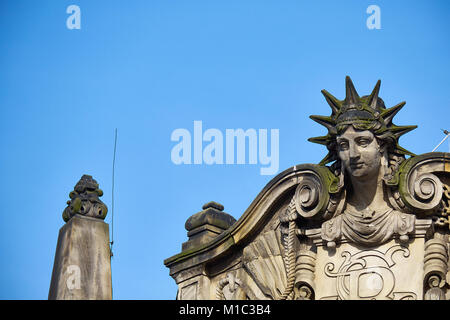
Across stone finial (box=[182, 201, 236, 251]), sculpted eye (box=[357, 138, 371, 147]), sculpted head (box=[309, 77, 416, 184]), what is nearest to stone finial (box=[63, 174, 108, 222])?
stone finial (box=[182, 201, 236, 251])

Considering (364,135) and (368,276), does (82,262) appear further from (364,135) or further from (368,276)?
(364,135)

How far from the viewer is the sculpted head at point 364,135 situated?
65.8 feet

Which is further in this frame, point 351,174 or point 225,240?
point 225,240

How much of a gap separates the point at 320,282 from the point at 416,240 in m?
1.62

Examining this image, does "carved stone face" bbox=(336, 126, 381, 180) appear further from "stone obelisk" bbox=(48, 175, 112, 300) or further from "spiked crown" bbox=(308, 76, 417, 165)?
"stone obelisk" bbox=(48, 175, 112, 300)

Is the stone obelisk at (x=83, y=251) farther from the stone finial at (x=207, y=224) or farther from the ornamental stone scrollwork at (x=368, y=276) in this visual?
the ornamental stone scrollwork at (x=368, y=276)

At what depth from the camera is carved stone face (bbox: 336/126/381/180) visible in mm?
20047

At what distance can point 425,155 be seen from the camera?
785 inches

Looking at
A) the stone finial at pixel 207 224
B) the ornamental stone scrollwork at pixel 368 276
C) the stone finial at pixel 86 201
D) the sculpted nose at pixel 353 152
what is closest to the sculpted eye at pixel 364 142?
the sculpted nose at pixel 353 152

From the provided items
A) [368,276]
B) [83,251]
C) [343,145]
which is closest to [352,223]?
[368,276]
